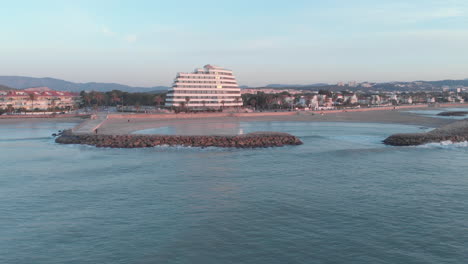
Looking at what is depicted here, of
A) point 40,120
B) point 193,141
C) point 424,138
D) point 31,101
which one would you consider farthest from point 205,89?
point 424,138

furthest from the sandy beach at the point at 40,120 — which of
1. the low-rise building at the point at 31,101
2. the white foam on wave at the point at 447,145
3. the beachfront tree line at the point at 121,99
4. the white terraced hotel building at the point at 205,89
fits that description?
the white foam on wave at the point at 447,145

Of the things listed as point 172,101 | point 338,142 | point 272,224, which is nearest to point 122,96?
point 172,101

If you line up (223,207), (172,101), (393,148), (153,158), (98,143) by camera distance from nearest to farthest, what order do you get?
(223,207)
(153,158)
(393,148)
(98,143)
(172,101)

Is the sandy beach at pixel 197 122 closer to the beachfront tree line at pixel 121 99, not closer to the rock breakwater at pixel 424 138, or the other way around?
the rock breakwater at pixel 424 138

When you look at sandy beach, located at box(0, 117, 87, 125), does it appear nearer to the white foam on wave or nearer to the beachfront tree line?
the beachfront tree line

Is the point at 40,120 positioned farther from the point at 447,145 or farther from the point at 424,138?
the point at 447,145

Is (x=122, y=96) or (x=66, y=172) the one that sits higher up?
(x=122, y=96)

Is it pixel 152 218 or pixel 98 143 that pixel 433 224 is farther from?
pixel 98 143
